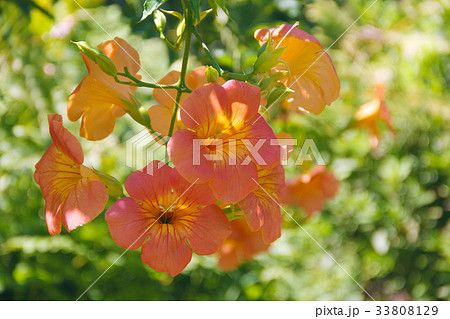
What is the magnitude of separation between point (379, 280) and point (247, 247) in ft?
7.59

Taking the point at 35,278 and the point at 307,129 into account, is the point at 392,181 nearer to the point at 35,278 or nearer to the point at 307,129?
the point at 307,129

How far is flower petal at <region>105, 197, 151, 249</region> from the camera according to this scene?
0.99 meters

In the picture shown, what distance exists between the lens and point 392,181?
3484 millimetres

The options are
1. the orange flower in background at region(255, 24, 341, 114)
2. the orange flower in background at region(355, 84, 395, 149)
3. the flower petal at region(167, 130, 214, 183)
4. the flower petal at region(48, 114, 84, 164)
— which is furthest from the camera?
the orange flower in background at region(355, 84, 395, 149)

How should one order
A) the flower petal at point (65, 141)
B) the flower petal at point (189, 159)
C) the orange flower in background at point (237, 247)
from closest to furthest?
the flower petal at point (189, 159) → the flower petal at point (65, 141) → the orange flower in background at point (237, 247)

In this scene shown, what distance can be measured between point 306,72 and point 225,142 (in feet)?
1.37

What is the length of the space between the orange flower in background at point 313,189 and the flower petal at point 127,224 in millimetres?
1855

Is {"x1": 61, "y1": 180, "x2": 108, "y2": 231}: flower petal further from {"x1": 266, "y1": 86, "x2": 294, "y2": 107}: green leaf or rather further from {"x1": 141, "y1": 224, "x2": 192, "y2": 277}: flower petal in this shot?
{"x1": 266, "y1": 86, "x2": 294, "y2": 107}: green leaf

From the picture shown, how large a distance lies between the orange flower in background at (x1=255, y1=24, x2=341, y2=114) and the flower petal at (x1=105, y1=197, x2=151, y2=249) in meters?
0.58

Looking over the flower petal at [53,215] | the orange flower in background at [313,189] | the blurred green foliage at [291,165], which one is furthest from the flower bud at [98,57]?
the orange flower in background at [313,189]

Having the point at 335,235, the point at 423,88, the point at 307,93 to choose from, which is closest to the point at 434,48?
the point at 423,88

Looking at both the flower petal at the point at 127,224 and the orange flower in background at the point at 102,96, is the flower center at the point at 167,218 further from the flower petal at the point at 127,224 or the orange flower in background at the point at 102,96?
the orange flower in background at the point at 102,96

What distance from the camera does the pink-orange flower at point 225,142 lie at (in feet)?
3.14

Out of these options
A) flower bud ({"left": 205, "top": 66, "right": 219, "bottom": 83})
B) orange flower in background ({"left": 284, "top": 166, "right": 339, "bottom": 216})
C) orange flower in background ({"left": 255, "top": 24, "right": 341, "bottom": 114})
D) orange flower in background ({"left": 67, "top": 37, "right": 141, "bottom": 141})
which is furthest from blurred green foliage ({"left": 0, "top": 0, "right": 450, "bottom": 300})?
flower bud ({"left": 205, "top": 66, "right": 219, "bottom": 83})
